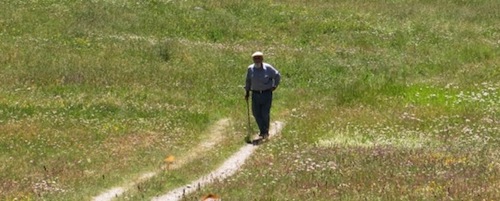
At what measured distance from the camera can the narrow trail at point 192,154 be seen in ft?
58.6

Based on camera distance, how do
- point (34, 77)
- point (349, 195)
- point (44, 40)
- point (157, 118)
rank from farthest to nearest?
point (44, 40)
point (34, 77)
point (157, 118)
point (349, 195)

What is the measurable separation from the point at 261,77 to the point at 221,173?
4.41 metres

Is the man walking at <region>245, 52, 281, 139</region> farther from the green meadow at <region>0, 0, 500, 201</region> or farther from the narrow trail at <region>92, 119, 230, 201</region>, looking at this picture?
the narrow trail at <region>92, 119, 230, 201</region>

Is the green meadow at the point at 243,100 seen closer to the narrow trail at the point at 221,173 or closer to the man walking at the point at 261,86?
the narrow trail at the point at 221,173

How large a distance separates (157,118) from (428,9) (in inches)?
1031

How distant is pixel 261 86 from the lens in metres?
23.0

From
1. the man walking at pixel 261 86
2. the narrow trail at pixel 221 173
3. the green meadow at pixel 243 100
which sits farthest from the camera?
the man walking at pixel 261 86

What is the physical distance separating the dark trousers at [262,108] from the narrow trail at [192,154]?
50.2 inches

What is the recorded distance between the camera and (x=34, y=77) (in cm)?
3014

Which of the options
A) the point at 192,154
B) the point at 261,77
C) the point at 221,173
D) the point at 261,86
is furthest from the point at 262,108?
the point at 221,173

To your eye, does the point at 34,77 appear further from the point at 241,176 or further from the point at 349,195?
the point at 349,195

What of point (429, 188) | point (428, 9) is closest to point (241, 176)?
point (429, 188)

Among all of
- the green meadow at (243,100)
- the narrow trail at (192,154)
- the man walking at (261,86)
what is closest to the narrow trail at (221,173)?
the green meadow at (243,100)

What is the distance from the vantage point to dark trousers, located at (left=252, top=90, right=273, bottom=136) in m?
23.2
